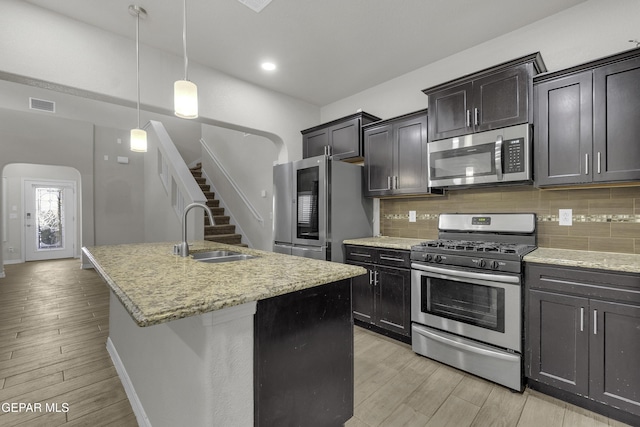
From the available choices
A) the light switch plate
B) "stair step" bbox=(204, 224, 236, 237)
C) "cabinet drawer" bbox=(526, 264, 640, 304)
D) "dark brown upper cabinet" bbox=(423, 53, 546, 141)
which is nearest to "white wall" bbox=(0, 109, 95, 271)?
"stair step" bbox=(204, 224, 236, 237)

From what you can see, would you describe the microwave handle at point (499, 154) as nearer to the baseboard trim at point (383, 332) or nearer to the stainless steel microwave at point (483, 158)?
the stainless steel microwave at point (483, 158)

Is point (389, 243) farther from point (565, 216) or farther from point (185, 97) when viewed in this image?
point (185, 97)

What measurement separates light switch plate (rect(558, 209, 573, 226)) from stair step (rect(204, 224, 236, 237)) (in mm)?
4583

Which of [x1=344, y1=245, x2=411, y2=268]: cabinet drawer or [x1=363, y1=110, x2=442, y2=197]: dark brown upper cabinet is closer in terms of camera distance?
[x1=344, y1=245, x2=411, y2=268]: cabinet drawer

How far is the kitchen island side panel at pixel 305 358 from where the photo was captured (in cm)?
114

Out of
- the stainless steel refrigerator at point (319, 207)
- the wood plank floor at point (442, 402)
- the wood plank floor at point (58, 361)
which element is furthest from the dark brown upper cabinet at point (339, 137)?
the wood plank floor at point (58, 361)

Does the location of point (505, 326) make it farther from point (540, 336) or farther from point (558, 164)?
point (558, 164)

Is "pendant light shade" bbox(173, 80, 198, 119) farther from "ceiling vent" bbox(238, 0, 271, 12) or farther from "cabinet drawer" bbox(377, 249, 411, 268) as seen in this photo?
"cabinet drawer" bbox(377, 249, 411, 268)

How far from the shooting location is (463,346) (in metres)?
2.22

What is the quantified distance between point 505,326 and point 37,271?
7.89 m

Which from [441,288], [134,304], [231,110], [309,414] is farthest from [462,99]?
[134,304]

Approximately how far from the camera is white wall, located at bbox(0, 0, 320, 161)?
2158 millimetres

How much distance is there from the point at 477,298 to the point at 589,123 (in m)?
1.41

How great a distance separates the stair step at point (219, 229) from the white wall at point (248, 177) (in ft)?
0.60
